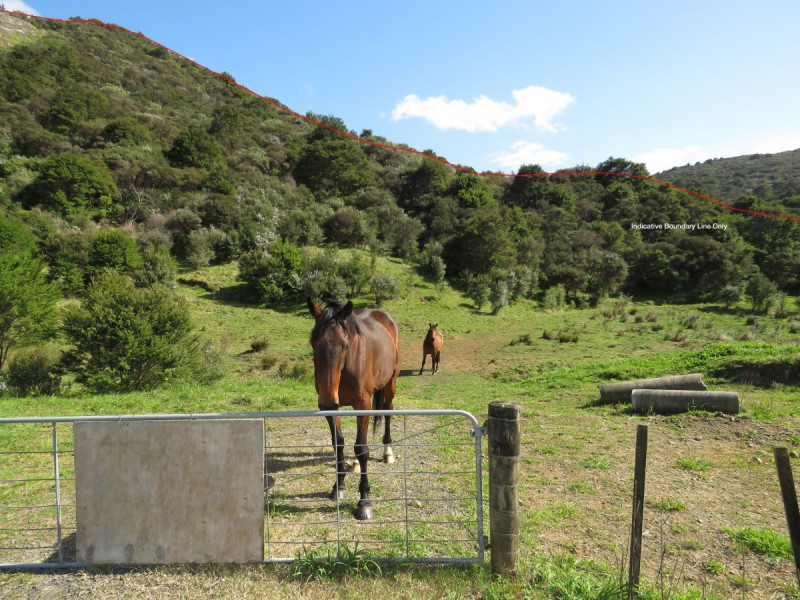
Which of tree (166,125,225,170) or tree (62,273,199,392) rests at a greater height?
tree (166,125,225,170)

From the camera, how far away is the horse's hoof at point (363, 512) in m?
4.00

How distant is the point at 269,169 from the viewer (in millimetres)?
51500

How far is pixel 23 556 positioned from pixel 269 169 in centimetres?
5376

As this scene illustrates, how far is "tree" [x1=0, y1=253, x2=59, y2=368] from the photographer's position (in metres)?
13.0

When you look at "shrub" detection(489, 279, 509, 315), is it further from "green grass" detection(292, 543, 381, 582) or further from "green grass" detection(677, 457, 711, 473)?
"green grass" detection(292, 543, 381, 582)

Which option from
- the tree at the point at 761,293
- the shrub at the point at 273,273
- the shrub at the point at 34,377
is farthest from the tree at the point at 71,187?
the tree at the point at 761,293

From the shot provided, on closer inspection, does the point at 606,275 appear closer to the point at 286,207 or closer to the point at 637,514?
the point at 286,207

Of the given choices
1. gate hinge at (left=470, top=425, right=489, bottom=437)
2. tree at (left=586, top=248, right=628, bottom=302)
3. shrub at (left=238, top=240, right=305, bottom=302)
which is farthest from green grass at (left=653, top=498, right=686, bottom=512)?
tree at (left=586, top=248, right=628, bottom=302)

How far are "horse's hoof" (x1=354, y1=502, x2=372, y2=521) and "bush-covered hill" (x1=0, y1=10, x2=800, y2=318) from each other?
79.5 ft

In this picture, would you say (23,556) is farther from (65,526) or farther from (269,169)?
(269,169)

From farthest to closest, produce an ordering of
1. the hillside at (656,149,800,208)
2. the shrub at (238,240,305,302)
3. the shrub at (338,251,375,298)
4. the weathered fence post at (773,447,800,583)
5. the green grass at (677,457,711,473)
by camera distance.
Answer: the hillside at (656,149,800,208) → the shrub at (338,251,375,298) → the shrub at (238,240,305,302) → the green grass at (677,457,711,473) → the weathered fence post at (773,447,800,583)

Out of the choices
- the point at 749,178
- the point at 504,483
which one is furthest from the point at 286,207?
the point at 749,178

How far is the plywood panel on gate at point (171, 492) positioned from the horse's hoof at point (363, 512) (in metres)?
1.15

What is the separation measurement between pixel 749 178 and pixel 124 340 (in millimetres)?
101698
